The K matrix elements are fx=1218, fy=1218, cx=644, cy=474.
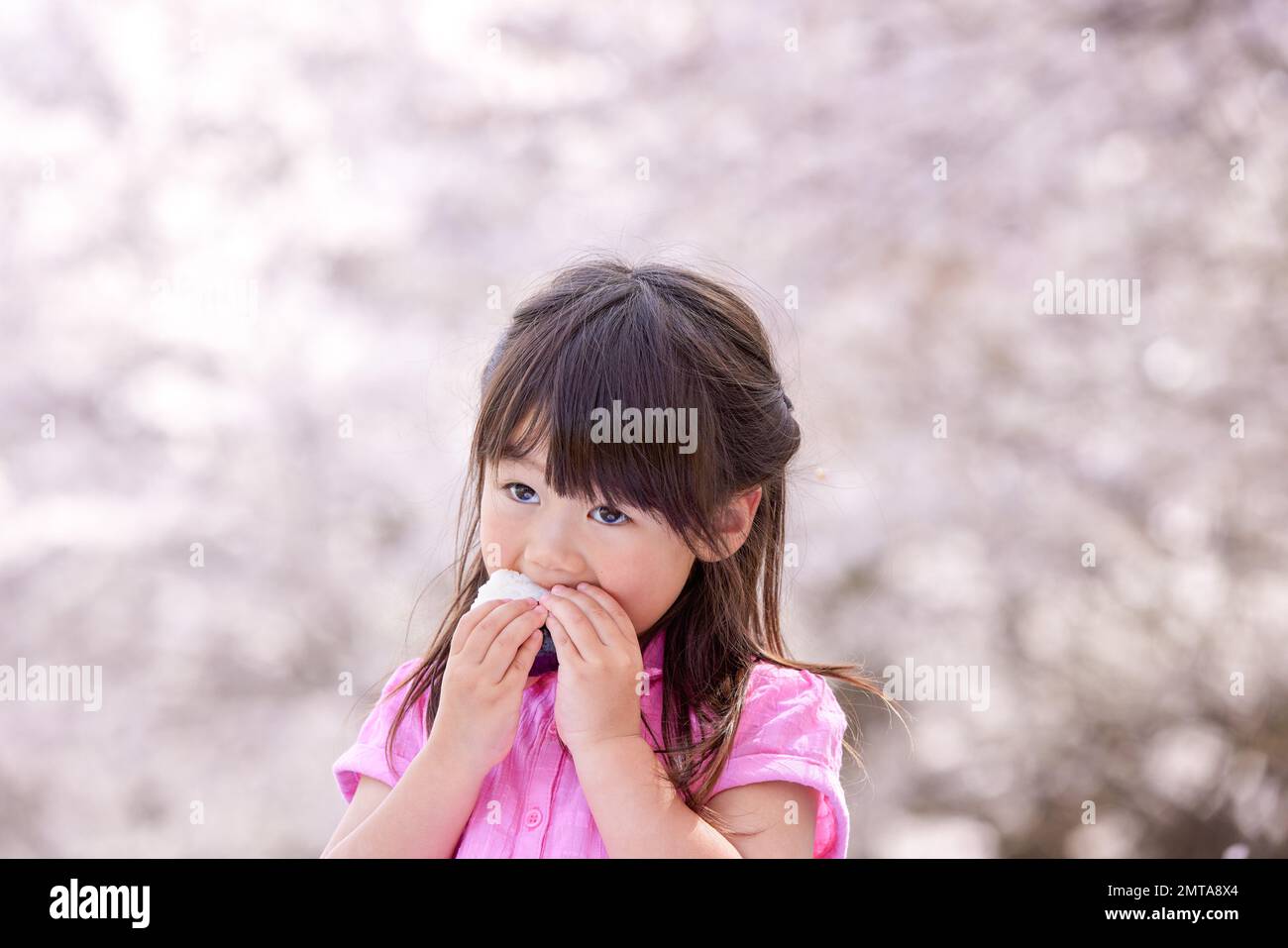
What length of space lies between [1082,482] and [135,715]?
2.31m

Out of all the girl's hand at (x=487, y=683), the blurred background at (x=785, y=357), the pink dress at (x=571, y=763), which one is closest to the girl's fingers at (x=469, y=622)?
the girl's hand at (x=487, y=683)

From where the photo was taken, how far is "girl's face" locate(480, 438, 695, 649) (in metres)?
1.06

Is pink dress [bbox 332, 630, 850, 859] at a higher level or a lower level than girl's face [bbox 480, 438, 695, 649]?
lower

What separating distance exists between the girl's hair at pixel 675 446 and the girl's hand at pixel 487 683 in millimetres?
113

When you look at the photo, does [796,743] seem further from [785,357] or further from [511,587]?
[785,357]

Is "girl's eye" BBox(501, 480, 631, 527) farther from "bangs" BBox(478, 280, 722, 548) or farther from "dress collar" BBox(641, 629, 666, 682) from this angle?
"dress collar" BBox(641, 629, 666, 682)

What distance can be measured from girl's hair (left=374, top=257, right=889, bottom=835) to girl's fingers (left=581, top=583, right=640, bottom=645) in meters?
0.08

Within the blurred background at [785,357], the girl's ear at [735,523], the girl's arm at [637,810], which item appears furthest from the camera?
the blurred background at [785,357]

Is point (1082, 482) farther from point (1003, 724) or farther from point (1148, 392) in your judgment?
point (1003, 724)

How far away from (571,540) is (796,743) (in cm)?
27

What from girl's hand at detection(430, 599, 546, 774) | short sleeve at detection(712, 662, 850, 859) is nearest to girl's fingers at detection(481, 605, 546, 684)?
girl's hand at detection(430, 599, 546, 774)

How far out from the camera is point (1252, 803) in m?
2.86

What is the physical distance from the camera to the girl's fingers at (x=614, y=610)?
105cm

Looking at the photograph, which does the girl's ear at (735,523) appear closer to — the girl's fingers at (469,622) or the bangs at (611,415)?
the bangs at (611,415)
